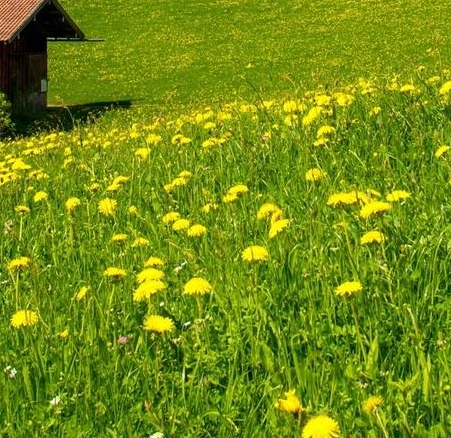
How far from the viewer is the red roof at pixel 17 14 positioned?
24547 millimetres

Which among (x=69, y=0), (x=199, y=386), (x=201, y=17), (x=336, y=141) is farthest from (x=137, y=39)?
(x=199, y=386)

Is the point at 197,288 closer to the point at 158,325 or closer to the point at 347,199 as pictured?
the point at 158,325

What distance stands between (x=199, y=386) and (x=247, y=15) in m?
39.0

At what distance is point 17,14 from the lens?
84.8ft

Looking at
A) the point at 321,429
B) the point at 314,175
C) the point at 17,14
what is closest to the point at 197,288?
the point at 321,429

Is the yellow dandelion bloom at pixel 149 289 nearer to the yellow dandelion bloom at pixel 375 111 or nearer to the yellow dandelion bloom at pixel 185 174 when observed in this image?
the yellow dandelion bloom at pixel 185 174

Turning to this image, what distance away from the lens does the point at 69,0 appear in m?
44.4

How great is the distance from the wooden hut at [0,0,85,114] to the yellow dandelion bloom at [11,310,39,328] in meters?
25.6

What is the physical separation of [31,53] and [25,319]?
27742 millimetres

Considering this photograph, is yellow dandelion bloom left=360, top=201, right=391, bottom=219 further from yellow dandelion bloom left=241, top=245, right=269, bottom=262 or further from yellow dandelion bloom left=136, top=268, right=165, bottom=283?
yellow dandelion bloom left=136, top=268, right=165, bottom=283

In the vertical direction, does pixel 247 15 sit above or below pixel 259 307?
below

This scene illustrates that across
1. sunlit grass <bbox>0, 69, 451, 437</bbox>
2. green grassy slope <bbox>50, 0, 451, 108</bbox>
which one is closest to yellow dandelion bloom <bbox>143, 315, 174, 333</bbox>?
sunlit grass <bbox>0, 69, 451, 437</bbox>

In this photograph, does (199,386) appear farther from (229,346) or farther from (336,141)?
(336,141)

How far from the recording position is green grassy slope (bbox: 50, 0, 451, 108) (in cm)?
2914
